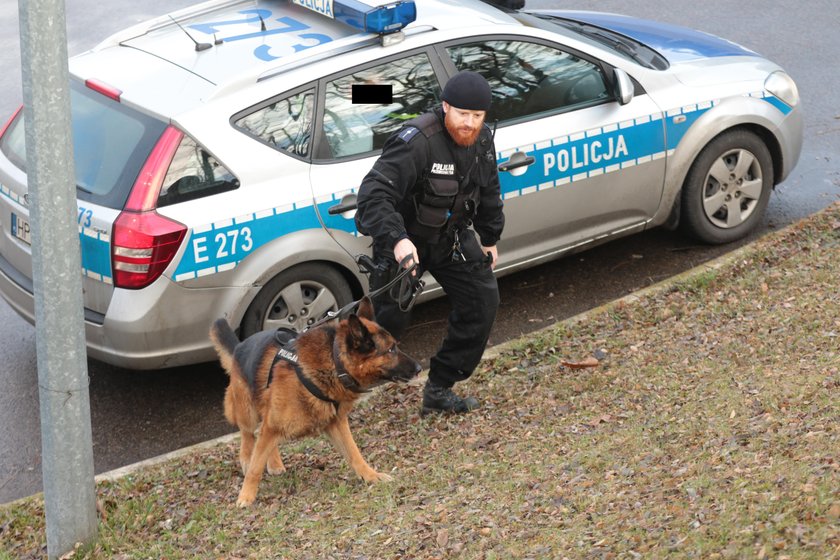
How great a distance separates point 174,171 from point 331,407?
5.07 feet

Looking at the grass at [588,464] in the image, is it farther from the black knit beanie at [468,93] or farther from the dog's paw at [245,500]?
the black knit beanie at [468,93]

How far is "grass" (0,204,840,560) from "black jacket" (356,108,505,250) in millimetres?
1088

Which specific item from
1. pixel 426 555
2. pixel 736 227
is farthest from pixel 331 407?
pixel 736 227

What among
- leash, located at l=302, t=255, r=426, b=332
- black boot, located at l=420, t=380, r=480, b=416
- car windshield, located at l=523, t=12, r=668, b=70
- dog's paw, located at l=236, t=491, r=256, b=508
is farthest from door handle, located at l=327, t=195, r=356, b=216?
car windshield, located at l=523, t=12, r=668, b=70

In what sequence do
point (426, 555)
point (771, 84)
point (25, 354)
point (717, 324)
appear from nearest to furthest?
point (426, 555)
point (717, 324)
point (25, 354)
point (771, 84)

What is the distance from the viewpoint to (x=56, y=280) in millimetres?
4195

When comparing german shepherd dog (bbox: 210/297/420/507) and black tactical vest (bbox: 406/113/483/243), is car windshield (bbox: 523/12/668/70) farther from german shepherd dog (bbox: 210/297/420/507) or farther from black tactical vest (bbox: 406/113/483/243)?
german shepherd dog (bbox: 210/297/420/507)

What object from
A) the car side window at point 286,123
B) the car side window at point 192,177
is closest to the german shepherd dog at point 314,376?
the car side window at point 192,177

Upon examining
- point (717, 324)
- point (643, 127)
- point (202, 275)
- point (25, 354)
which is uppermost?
point (643, 127)

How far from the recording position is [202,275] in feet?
18.3

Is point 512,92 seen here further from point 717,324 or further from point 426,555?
point 426,555

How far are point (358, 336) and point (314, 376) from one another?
265 millimetres

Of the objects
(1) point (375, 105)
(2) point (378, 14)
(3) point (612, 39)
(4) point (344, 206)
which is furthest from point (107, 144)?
(3) point (612, 39)

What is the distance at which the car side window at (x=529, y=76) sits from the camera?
6.38 m
